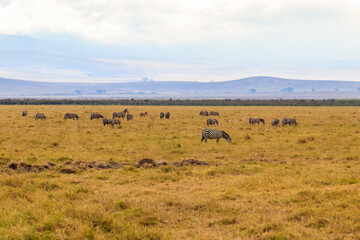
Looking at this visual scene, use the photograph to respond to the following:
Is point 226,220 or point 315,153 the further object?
point 315,153

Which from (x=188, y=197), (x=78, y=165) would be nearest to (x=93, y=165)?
(x=78, y=165)

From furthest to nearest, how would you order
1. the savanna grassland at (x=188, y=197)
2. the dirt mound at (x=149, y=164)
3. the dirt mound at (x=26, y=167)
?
the dirt mound at (x=149, y=164) → the dirt mound at (x=26, y=167) → the savanna grassland at (x=188, y=197)

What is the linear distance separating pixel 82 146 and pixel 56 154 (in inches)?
126

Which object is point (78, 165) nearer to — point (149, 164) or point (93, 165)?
point (93, 165)

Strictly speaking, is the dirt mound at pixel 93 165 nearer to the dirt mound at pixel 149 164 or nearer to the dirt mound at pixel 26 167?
the dirt mound at pixel 149 164

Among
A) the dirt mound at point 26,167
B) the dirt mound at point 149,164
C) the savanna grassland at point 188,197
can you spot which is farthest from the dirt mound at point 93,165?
the dirt mound at point 26,167

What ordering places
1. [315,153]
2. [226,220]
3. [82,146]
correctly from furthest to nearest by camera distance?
1. [82,146]
2. [315,153]
3. [226,220]

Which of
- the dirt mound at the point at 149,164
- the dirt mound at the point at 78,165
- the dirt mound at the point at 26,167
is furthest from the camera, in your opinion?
the dirt mound at the point at 149,164

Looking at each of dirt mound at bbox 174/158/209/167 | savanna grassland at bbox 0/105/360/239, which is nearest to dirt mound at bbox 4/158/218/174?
dirt mound at bbox 174/158/209/167

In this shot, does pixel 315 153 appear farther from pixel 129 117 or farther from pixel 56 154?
pixel 129 117

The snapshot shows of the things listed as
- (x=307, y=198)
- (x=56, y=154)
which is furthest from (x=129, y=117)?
(x=307, y=198)

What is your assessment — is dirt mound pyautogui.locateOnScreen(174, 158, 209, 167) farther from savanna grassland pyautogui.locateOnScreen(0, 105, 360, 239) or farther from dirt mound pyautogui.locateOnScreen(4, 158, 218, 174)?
savanna grassland pyautogui.locateOnScreen(0, 105, 360, 239)

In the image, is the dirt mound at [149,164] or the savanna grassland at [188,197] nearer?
the savanna grassland at [188,197]

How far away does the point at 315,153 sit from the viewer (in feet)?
62.6
